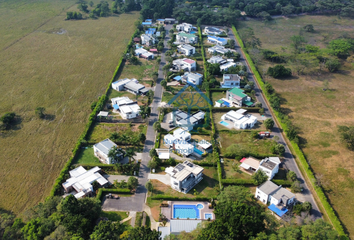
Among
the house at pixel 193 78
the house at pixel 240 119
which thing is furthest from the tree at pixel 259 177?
→ the house at pixel 193 78

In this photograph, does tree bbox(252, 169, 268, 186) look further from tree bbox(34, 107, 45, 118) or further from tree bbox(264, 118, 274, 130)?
tree bbox(34, 107, 45, 118)

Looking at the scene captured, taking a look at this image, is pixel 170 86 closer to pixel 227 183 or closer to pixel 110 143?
pixel 110 143

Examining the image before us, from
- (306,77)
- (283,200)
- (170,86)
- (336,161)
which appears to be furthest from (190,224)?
(306,77)

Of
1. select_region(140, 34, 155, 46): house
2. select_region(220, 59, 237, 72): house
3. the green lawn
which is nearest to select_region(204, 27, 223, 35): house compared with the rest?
select_region(140, 34, 155, 46): house

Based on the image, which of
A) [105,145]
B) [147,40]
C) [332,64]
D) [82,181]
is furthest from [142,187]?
[332,64]

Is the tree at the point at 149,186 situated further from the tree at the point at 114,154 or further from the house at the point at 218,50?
the house at the point at 218,50
